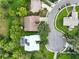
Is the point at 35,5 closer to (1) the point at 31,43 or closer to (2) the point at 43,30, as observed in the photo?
(2) the point at 43,30

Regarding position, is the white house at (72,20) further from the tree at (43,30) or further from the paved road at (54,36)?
the tree at (43,30)

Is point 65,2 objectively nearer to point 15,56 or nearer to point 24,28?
point 24,28

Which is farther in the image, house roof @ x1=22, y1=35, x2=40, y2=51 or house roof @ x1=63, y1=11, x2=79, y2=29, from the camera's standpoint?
house roof @ x1=22, y1=35, x2=40, y2=51

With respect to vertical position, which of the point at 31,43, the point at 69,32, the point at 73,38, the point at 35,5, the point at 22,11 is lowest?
the point at 31,43

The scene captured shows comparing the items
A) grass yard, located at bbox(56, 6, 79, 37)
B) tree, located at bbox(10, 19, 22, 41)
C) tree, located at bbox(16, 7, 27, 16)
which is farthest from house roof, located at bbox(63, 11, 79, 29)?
tree, located at bbox(10, 19, 22, 41)

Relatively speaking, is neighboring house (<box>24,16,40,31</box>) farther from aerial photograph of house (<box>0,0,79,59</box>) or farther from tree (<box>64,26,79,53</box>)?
tree (<box>64,26,79,53</box>)

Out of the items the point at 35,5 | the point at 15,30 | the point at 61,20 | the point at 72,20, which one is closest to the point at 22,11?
the point at 35,5

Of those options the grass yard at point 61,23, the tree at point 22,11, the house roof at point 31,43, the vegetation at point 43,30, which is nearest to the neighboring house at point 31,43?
the house roof at point 31,43

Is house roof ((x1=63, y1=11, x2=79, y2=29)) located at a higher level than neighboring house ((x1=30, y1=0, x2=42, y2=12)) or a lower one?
lower

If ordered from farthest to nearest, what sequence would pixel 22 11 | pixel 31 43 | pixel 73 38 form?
pixel 31 43 < pixel 22 11 < pixel 73 38
